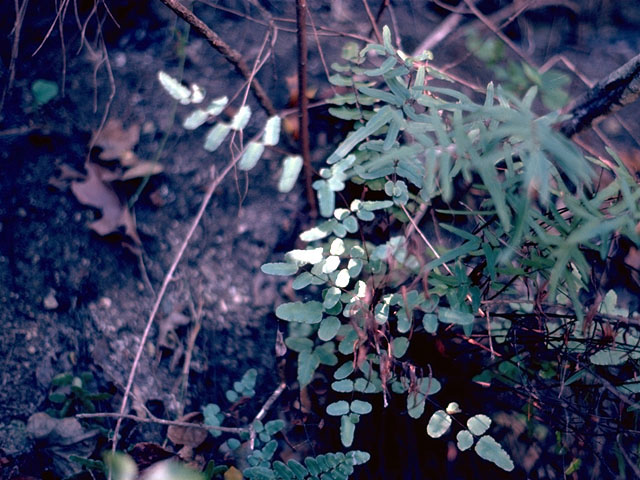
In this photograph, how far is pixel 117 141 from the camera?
1787 millimetres

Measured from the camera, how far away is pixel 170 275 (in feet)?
5.30

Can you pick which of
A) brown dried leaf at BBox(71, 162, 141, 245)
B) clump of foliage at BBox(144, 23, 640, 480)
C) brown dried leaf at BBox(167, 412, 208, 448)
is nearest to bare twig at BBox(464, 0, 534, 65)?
clump of foliage at BBox(144, 23, 640, 480)

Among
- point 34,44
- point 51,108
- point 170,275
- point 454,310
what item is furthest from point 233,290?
point 34,44

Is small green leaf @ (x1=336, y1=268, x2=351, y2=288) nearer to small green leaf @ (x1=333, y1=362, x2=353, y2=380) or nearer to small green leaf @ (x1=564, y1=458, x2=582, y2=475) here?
small green leaf @ (x1=333, y1=362, x2=353, y2=380)

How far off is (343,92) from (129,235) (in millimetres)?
959

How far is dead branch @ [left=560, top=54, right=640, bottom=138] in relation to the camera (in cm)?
122

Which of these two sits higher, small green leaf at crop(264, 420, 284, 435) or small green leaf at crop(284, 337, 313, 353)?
small green leaf at crop(284, 337, 313, 353)

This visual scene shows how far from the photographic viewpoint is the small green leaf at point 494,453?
1122mm

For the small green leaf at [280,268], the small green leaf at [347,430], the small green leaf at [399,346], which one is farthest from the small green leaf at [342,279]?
the small green leaf at [347,430]

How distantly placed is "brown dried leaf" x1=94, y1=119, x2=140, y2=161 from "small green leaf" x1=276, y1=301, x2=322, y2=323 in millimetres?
973

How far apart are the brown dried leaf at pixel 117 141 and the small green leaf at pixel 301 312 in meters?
0.97

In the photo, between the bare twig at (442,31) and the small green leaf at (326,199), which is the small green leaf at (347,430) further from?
the bare twig at (442,31)

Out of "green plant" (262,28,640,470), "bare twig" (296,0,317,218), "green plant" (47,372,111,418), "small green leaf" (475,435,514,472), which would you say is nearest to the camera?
"green plant" (262,28,640,470)

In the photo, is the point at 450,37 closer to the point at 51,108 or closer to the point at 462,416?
the point at 462,416
